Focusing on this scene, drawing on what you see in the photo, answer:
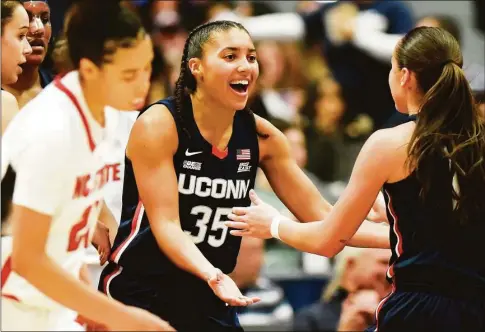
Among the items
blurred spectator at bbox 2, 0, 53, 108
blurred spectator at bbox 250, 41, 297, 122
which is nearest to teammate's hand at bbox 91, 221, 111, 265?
blurred spectator at bbox 2, 0, 53, 108

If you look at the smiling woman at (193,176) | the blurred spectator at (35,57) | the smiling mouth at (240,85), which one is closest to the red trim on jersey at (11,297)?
the smiling woman at (193,176)

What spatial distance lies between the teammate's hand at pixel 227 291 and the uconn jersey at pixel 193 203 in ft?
1.46

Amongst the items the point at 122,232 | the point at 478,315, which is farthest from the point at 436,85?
the point at 122,232

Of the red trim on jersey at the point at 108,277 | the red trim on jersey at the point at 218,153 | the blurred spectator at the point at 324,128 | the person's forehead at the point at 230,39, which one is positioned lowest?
the blurred spectator at the point at 324,128

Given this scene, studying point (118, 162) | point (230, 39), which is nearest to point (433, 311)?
point (230, 39)

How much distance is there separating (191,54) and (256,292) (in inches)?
118

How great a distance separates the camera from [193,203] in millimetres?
5027

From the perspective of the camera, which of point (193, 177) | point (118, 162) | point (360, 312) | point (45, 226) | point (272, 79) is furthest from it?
point (272, 79)

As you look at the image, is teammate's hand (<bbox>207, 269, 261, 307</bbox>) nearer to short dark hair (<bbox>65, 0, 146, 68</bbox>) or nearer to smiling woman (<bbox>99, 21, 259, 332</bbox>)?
smiling woman (<bbox>99, 21, 259, 332</bbox>)

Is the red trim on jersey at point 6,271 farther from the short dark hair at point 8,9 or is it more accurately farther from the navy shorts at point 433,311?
the navy shorts at point 433,311

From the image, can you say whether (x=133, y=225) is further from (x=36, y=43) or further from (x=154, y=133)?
(x=36, y=43)

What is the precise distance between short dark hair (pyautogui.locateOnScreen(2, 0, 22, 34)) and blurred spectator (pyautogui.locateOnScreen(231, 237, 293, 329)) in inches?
145

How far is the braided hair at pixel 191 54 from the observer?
5.10 meters

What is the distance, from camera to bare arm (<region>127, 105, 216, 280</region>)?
480 cm
